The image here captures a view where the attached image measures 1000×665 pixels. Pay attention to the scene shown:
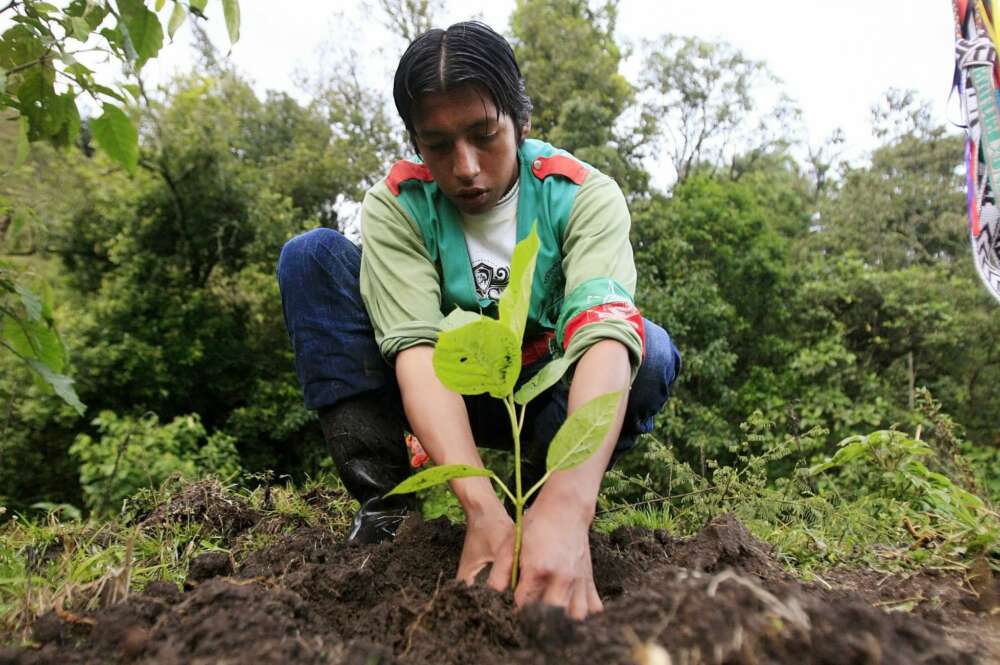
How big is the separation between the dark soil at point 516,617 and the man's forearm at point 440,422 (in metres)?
0.18

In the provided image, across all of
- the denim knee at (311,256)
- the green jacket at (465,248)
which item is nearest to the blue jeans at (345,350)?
the denim knee at (311,256)

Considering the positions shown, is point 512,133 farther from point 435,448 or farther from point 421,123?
point 435,448

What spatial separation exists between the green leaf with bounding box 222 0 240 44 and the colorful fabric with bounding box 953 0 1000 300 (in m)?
2.38

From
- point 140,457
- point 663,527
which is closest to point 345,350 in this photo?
point 663,527

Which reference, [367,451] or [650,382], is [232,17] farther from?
[650,382]

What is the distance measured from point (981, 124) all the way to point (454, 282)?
7.02 feet

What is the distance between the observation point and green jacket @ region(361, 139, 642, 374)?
1459mm

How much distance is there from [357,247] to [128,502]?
1.06m

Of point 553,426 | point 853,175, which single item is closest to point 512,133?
point 553,426

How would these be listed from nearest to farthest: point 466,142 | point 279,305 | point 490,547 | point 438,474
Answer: point 438,474 < point 490,547 < point 466,142 < point 279,305

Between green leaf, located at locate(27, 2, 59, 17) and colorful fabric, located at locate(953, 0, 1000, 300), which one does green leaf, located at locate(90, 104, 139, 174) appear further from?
colorful fabric, located at locate(953, 0, 1000, 300)

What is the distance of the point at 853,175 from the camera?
14398 millimetres

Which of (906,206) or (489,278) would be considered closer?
(489,278)

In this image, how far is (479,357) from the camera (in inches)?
34.9
